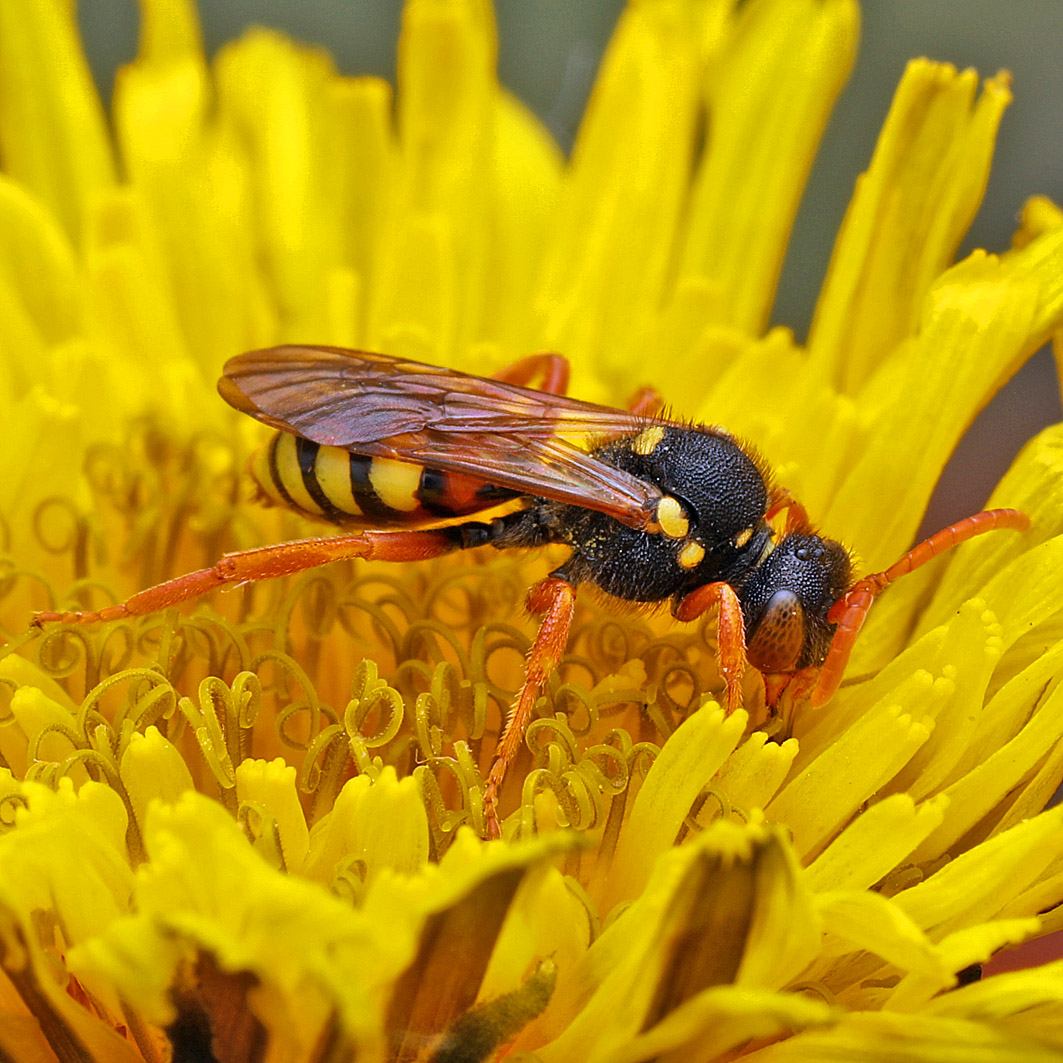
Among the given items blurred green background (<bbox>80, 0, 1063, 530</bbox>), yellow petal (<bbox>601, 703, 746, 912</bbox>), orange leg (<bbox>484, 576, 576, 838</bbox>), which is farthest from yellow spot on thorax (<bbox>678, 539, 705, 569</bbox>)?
blurred green background (<bbox>80, 0, 1063, 530</bbox>)

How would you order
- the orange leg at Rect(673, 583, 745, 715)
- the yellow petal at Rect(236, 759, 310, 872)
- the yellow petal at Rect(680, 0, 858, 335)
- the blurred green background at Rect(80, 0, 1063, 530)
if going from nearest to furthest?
the yellow petal at Rect(236, 759, 310, 872) → the orange leg at Rect(673, 583, 745, 715) → the yellow petal at Rect(680, 0, 858, 335) → the blurred green background at Rect(80, 0, 1063, 530)

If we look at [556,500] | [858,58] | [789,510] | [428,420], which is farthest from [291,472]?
[858,58]

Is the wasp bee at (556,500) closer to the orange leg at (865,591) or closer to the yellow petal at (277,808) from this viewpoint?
the orange leg at (865,591)

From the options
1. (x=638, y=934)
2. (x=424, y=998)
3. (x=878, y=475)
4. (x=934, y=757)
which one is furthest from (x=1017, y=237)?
(x=424, y=998)

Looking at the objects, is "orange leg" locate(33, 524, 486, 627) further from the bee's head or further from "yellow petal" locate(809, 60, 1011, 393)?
"yellow petal" locate(809, 60, 1011, 393)

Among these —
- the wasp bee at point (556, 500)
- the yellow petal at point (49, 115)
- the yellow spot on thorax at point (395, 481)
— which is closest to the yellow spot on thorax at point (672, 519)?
the wasp bee at point (556, 500)

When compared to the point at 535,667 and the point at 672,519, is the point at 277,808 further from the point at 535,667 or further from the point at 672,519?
the point at 672,519
